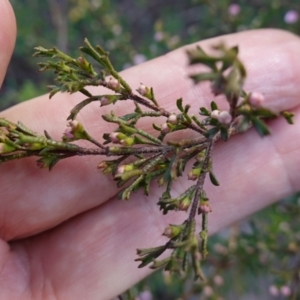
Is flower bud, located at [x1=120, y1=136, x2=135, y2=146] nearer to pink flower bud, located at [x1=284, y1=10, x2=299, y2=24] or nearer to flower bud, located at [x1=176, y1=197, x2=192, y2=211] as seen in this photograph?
flower bud, located at [x1=176, y1=197, x2=192, y2=211]

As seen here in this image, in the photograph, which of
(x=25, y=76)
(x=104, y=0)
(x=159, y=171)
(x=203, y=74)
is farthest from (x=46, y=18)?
(x=203, y=74)

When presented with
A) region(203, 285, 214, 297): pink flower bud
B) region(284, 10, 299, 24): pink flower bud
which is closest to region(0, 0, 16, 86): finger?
region(203, 285, 214, 297): pink flower bud

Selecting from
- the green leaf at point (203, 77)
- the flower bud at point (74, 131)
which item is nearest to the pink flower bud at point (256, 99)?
the green leaf at point (203, 77)

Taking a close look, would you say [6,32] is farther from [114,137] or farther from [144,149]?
[144,149]

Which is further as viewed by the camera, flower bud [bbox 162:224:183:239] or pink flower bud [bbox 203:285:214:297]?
pink flower bud [bbox 203:285:214:297]

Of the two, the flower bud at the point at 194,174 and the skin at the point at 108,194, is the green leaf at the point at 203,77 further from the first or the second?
the skin at the point at 108,194

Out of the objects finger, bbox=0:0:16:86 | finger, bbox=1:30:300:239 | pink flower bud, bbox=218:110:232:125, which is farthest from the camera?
finger, bbox=1:30:300:239

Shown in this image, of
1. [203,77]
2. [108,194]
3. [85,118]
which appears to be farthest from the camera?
[108,194]

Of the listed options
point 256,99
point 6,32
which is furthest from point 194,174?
point 6,32
